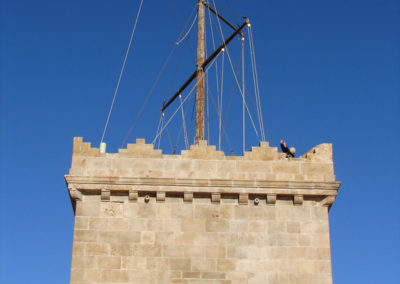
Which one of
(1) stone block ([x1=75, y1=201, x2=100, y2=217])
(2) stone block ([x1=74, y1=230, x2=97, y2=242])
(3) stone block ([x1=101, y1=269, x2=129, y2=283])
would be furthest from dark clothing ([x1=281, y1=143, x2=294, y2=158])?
(2) stone block ([x1=74, y1=230, x2=97, y2=242])

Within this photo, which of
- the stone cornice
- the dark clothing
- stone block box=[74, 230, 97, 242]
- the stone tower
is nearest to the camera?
the stone tower

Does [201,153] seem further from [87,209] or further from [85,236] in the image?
[85,236]

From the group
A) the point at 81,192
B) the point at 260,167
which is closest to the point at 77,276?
the point at 81,192

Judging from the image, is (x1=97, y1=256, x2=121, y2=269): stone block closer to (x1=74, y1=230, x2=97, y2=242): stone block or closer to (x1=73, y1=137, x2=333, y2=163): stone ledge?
(x1=74, y1=230, x2=97, y2=242): stone block

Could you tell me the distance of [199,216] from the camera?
60.8 feet

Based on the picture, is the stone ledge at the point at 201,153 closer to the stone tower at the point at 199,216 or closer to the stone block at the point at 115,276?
the stone tower at the point at 199,216

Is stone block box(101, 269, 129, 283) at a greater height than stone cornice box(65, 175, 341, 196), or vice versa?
stone cornice box(65, 175, 341, 196)

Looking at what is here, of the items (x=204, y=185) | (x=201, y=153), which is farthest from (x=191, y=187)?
(x=201, y=153)

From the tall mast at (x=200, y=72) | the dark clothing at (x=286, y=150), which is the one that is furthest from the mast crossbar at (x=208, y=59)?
the dark clothing at (x=286, y=150)

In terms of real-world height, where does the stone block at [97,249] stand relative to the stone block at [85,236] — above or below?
below

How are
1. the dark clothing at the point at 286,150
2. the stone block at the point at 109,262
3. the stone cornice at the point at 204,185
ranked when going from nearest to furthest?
the stone block at the point at 109,262 < the stone cornice at the point at 204,185 < the dark clothing at the point at 286,150

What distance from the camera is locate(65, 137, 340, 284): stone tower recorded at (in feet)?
59.2

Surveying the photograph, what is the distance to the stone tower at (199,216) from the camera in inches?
710

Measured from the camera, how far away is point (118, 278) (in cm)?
1783
